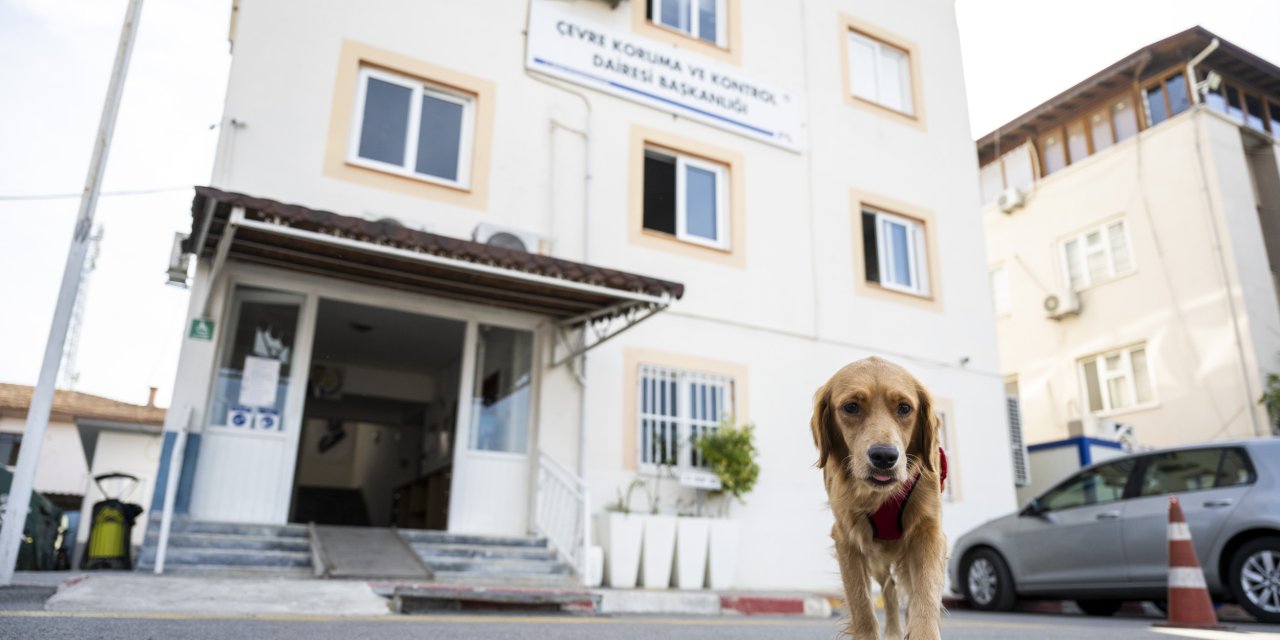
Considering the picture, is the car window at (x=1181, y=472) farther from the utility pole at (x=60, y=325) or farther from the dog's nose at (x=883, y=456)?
the utility pole at (x=60, y=325)

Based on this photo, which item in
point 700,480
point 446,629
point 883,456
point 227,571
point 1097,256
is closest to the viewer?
point 883,456

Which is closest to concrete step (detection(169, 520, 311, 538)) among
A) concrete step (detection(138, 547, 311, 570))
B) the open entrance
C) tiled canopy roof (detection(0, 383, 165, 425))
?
concrete step (detection(138, 547, 311, 570))

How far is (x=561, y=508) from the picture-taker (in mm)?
9734

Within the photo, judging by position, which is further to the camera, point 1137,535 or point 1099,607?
point 1099,607

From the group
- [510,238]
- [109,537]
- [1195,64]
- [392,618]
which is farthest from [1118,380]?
[109,537]

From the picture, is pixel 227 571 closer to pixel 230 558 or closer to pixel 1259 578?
pixel 230 558

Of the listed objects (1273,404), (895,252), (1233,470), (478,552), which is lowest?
(478,552)

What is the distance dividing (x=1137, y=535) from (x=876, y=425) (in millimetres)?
6881

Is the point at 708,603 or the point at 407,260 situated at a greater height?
the point at 407,260

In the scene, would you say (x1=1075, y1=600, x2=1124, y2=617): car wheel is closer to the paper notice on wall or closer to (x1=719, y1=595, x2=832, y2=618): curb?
(x1=719, y1=595, x2=832, y2=618): curb

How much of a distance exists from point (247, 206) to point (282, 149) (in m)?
2.41

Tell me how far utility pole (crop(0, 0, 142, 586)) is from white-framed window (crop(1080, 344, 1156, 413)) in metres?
19.1

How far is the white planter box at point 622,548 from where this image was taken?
9148 millimetres

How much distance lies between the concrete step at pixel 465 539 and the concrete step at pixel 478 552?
7 cm
